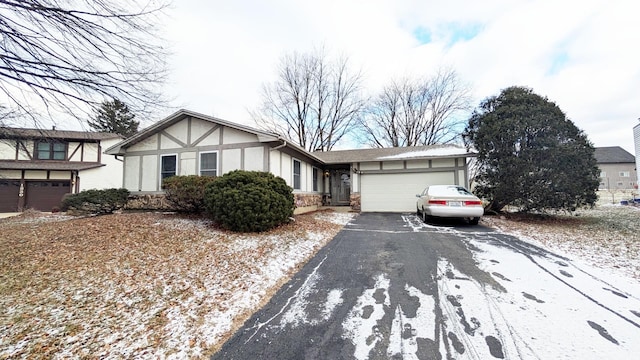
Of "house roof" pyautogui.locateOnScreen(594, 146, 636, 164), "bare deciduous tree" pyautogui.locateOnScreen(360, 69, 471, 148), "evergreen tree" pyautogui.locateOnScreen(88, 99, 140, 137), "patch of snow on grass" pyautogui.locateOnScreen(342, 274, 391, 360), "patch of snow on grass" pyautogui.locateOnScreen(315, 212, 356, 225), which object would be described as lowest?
"patch of snow on grass" pyautogui.locateOnScreen(342, 274, 391, 360)

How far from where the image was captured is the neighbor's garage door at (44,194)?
16.0m

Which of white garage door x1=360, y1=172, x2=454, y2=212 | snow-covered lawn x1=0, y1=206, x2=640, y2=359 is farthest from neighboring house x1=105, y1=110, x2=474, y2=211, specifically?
snow-covered lawn x1=0, y1=206, x2=640, y2=359

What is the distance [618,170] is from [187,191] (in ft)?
169

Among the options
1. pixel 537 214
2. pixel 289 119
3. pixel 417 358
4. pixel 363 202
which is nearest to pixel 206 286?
pixel 417 358

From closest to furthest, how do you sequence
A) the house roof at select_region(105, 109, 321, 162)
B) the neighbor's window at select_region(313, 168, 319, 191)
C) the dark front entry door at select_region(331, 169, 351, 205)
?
the house roof at select_region(105, 109, 321, 162), the neighbor's window at select_region(313, 168, 319, 191), the dark front entry door at select_region(331, 169, 351, 205)

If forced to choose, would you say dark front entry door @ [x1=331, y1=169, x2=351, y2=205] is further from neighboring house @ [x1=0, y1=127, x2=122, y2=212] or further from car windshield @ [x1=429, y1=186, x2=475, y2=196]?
neighboring house @ [x1=0, y1=127, x2=122, y2=212]

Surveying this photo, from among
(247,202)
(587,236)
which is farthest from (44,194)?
(587,236)

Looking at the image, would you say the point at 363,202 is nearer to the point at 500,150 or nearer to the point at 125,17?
the point at 500,150

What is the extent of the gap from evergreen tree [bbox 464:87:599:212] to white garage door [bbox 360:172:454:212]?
8.00 feet

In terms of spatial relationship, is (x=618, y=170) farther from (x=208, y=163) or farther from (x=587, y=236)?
(x=208, y=163)

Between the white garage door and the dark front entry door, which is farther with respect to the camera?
the dark front entry door

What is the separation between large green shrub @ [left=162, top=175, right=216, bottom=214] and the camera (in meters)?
8.14

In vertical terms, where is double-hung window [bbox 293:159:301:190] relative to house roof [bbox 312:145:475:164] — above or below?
below

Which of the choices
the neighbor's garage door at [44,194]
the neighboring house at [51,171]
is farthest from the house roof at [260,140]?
the neighbor's garage door at [44,194]
